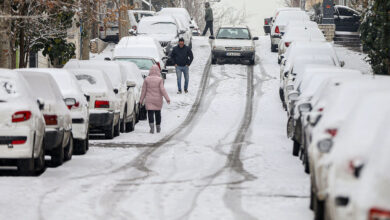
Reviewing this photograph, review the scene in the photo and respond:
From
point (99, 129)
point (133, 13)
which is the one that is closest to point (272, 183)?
point (99, 129)

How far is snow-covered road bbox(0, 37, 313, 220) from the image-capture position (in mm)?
11141

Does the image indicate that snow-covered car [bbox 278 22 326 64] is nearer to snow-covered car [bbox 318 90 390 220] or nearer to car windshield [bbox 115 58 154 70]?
car windshield [bbox 115 58 154 70]

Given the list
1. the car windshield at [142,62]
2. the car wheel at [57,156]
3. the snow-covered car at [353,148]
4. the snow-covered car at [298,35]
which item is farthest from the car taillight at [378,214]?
the snow-covered car at [298,35]

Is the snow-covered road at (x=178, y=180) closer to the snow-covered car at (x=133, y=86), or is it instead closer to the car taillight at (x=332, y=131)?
the snow-covered car at (x=133, y=86)

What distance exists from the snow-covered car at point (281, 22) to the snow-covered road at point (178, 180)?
64.4 feet

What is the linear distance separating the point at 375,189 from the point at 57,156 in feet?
30.3

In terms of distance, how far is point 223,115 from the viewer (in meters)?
28.8

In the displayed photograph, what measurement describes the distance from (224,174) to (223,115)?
13983 millimetres

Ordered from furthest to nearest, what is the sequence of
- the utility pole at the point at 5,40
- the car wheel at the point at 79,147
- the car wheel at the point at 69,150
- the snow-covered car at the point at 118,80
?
the snow-covered car at the point at 118,80 < the utility pole at the point at 5,40 < the car wheel at the point at 79,147 < the car wheel at the point at 69,150

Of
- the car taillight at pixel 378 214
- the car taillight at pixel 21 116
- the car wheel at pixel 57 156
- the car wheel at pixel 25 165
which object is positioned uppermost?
the car taillight at pixel 378 214

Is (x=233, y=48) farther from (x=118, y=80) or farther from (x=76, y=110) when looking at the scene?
(x=76, y=110)

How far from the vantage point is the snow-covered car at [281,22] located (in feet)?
152

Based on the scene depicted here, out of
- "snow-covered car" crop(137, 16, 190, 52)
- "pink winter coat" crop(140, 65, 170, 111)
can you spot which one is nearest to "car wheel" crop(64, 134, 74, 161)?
"pink winter coat" crop(140, 65, 170, 111)

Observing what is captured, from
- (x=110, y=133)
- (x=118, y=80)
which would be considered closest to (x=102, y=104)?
(x=110, y=133)
